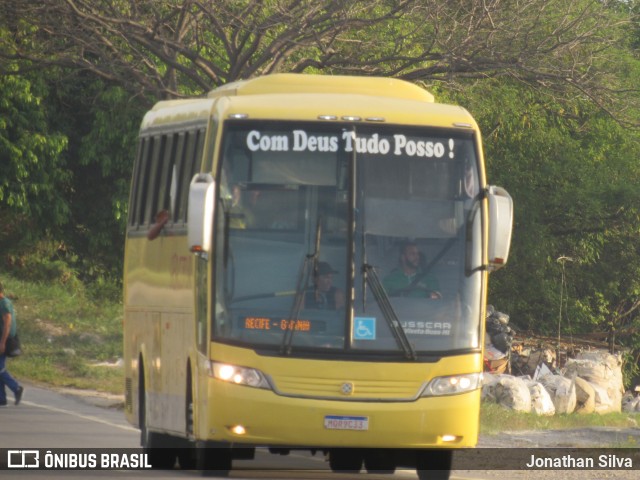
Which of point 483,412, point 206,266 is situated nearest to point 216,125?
point 206,266

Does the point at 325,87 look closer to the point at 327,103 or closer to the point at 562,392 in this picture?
the point at 327,103

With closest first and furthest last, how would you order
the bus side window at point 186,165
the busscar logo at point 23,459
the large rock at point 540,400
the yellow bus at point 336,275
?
the yellow bus at point 336,275 < the bus side window at point 186,165 < the busscar logo at point 23,459 < the large rock at point 540,400

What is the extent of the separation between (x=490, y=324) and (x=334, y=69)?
826 cm

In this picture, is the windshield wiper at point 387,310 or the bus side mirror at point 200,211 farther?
the windshield wiper at point 387,310

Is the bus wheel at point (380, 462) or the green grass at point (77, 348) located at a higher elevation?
the bus wheel at point (380, 462)

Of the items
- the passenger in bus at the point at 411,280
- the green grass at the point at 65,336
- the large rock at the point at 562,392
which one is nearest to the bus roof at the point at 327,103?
the passenger in bus at the point at 411,280

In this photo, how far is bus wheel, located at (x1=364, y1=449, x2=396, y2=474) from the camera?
13.2m

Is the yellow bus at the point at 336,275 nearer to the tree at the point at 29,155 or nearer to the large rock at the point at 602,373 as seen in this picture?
the large rock at the point at 602,373

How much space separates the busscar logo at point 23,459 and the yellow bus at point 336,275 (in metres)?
1.48

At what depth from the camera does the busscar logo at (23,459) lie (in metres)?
13.4

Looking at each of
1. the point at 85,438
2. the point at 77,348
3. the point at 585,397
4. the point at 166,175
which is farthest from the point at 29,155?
the point at 166,175

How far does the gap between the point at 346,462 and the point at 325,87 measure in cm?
333

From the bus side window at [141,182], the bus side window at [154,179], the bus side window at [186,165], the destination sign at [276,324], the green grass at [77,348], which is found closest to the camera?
the destination sign at [276,324]

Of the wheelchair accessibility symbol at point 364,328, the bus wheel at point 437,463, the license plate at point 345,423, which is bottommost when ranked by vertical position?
the bus wheel at point 437,463
